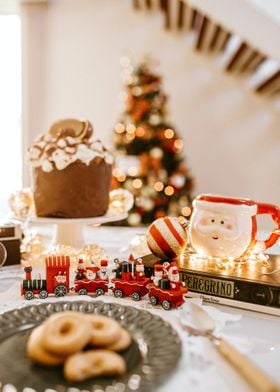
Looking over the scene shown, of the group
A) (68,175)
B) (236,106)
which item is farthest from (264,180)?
(68,175)

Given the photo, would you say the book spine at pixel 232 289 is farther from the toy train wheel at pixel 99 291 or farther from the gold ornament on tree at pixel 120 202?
the gold ornament on tree at pixel 120 202

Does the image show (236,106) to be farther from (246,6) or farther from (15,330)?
(15,330)

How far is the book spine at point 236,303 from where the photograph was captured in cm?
85

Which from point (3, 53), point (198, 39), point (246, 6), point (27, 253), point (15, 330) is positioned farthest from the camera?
point (3, 53)

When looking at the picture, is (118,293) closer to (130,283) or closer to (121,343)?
(130,283)

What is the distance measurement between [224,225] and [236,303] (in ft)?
0.53

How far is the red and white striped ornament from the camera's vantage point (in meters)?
1.03

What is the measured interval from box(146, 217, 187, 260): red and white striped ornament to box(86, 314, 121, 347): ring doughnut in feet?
1.34

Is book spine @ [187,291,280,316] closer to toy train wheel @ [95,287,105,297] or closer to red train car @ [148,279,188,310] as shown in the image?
red train car @ [148,279,188,310]

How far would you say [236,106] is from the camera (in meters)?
4.09

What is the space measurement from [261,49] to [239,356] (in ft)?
7.14

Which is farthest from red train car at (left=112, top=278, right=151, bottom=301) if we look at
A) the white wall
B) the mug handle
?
the white wall

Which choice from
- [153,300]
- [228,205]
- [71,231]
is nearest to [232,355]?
[153,300]

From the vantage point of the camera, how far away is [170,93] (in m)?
4.14
